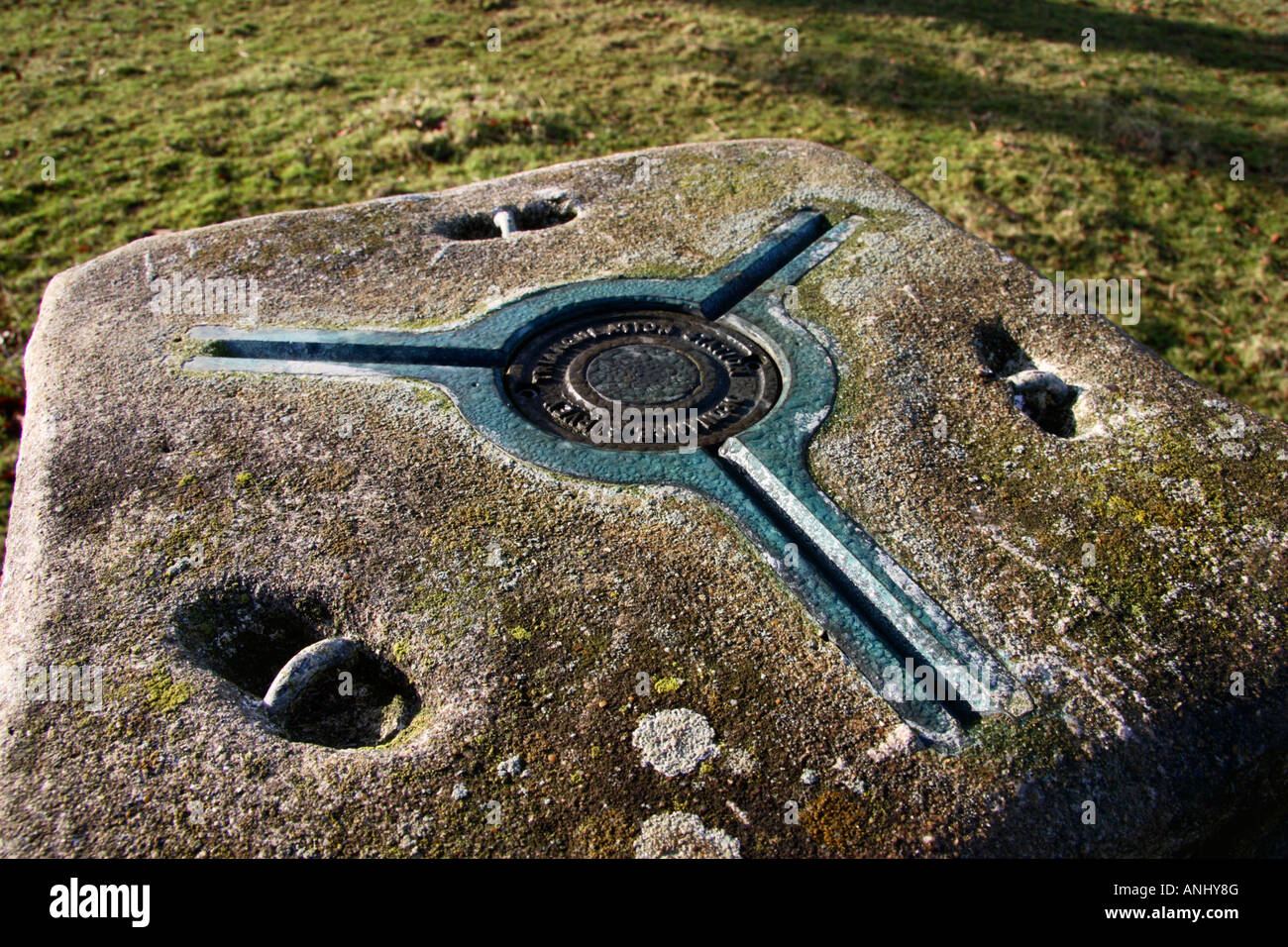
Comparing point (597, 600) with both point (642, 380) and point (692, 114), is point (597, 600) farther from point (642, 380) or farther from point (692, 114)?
point (692, 114)

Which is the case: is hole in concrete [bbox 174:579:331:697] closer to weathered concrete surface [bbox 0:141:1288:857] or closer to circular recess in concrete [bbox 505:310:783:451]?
weathered concrete surface [bbox 0:141:1288:857]

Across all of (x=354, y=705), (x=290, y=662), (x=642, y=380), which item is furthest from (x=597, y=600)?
(x=642, y=380)

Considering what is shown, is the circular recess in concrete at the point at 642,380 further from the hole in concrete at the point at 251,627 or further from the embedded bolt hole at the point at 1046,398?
the hole in concrete at the point at 251,627

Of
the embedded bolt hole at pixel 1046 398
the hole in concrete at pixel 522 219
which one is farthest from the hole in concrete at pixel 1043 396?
the hole in concrete at pixel 522 219

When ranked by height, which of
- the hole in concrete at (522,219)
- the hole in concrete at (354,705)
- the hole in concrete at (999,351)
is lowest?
the hole in concrete at (354,705)

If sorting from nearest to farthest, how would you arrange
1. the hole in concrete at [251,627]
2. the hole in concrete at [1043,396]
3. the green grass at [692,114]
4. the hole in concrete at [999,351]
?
1. the hole in concrete at [251,627]
2. the hole in concrete at [1043,396]
3. the hole in concrete at [999,351]
4. the green grass at [692,114]

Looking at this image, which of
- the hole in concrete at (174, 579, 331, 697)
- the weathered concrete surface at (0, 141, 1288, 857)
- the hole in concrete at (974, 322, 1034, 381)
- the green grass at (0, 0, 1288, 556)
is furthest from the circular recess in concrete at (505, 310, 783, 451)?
the green grass at (0, 0, 1288, 556)
